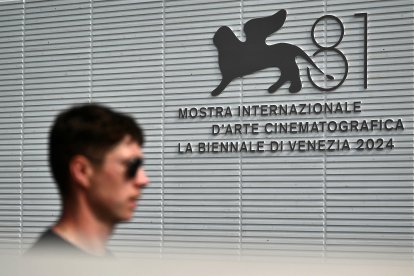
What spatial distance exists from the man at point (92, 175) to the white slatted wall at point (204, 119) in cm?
745

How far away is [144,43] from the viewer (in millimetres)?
10328

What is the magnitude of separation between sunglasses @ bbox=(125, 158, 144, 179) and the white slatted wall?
746 centimetres

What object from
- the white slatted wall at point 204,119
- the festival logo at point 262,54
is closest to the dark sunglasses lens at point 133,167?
the white slatted wall at point 204,119

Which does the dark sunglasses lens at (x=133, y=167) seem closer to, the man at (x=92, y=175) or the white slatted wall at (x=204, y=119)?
the man at (x=92, y=175)

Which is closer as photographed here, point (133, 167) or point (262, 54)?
point (133, 167)

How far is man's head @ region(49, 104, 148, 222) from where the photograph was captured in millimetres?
1003

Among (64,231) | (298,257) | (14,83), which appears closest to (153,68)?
(14,83)

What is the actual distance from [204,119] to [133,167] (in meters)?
8.94

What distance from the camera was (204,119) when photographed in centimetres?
996

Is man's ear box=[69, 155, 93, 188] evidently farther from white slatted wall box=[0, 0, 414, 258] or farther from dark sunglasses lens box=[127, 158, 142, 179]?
white slatted wall box=[0, 0, 414, 258]

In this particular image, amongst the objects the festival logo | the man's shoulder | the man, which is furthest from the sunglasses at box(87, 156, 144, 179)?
the festival logo

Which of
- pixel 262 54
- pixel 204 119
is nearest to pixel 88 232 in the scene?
pixel 262 54

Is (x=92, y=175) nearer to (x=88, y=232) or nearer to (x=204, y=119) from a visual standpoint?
(x=88, y=232)

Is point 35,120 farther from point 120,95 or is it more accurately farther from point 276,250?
point 276,250
